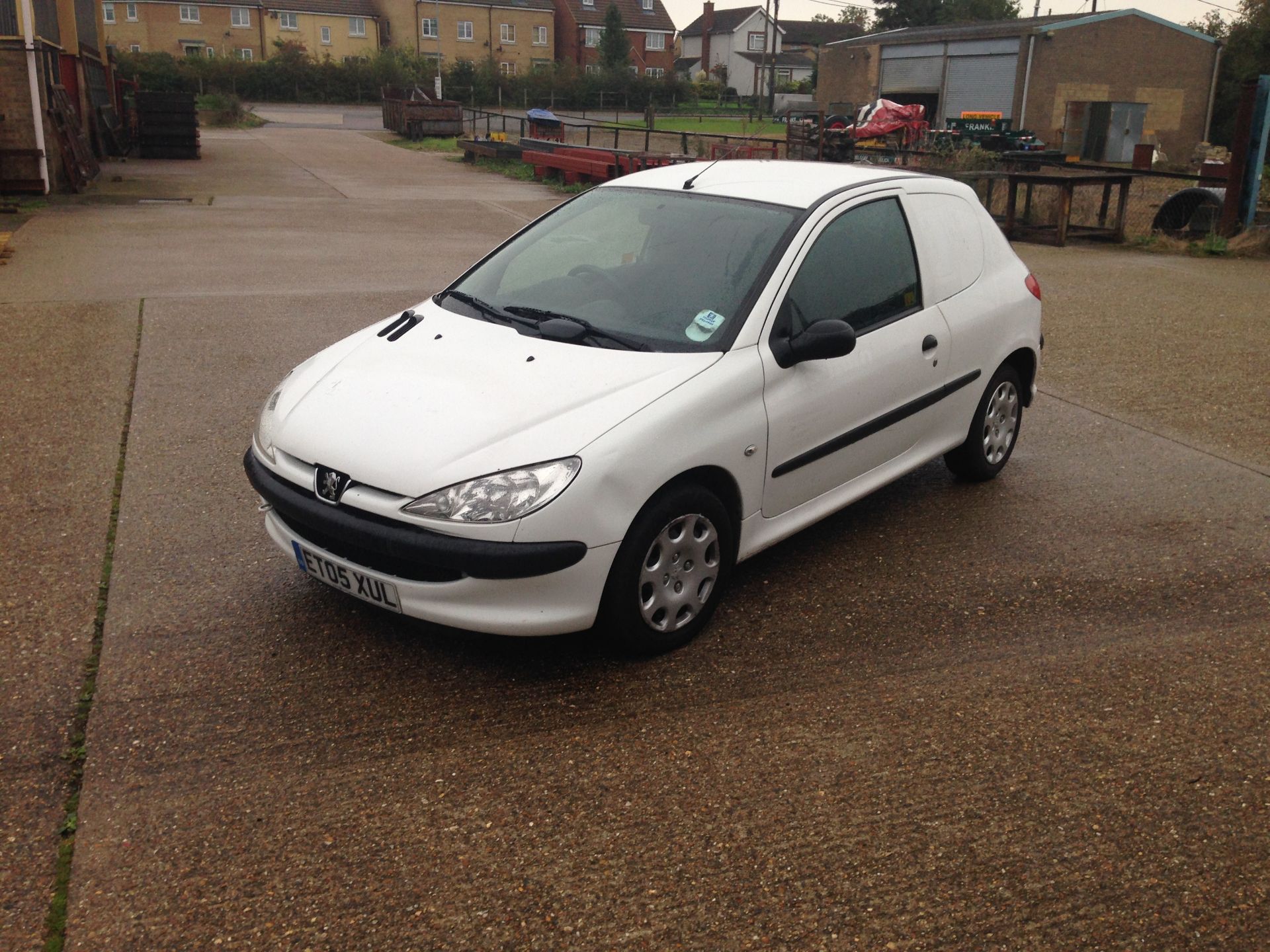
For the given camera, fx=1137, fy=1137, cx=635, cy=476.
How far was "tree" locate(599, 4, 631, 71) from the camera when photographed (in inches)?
2926

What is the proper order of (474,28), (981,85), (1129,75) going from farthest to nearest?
1. (474,28)
2. (981,85)
3. (1129,75)

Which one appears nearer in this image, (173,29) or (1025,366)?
(1025,366)

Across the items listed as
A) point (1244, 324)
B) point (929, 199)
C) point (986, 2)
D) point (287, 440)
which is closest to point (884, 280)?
point (929, 199)

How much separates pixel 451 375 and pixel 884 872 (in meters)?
2.19

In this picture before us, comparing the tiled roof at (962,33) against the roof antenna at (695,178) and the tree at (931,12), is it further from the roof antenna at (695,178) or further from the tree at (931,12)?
the roof antenna at (695,178)

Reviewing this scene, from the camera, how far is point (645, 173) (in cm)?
536

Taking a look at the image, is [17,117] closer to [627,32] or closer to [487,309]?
[487,309]

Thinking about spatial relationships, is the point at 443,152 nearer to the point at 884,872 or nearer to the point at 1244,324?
the point at 1244,324

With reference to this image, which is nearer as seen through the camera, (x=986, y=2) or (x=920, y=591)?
(x=920, y=591)

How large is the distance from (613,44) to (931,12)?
1105 inches

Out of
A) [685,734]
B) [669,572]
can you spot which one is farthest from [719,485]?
[685,734]

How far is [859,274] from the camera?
15.4 feet

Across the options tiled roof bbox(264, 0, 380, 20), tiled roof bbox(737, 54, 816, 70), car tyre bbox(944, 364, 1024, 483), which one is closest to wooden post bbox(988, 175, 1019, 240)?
car tyre bbox(944, 364, 1024, 483)

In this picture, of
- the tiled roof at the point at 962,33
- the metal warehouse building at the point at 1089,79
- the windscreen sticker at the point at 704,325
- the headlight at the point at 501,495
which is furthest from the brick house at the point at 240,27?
the headlight at the point at 501,495
